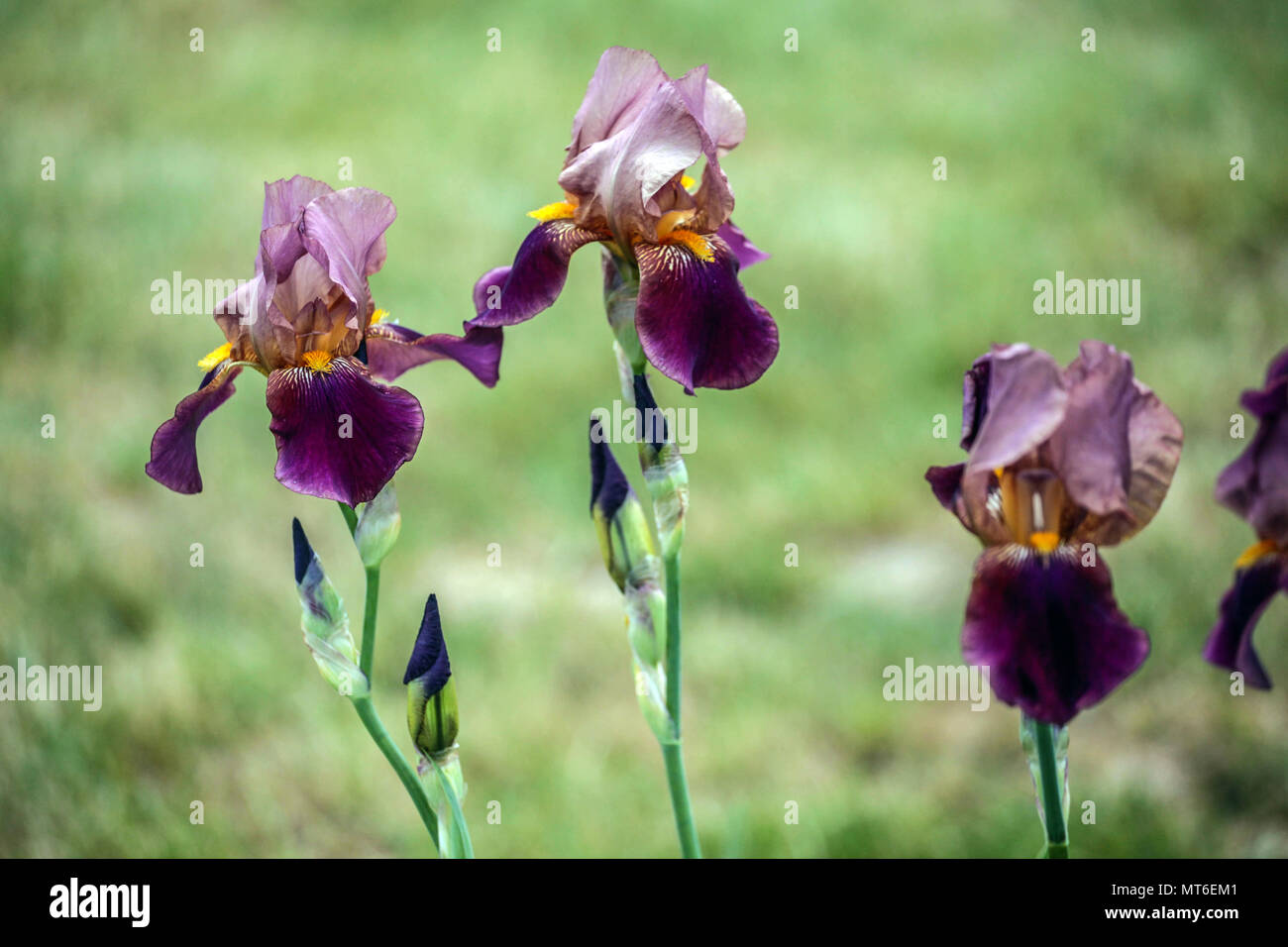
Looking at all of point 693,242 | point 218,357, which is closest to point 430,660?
point 218,357

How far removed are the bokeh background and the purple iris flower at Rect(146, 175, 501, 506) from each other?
1350mm

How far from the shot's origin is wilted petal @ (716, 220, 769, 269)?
4.10ft

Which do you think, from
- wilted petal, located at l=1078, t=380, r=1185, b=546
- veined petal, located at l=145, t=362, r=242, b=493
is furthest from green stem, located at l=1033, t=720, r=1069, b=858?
veined petal, located at l=145, t=362, r=242, b=493

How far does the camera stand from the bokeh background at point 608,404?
2.56 meters

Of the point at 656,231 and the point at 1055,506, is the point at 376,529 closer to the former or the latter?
the point at 656,231

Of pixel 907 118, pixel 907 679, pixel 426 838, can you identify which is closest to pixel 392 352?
pixel 426 838

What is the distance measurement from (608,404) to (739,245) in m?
2.83

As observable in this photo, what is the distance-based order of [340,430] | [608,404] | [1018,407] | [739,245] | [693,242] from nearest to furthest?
[1018,407] < [340,430] < [693,242] < [739,245] < [608,404]

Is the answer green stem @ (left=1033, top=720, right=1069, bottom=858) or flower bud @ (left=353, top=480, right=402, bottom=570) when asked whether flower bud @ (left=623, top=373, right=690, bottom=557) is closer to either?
flower bud @ (left=353, top=480, right=402, bottom=570)

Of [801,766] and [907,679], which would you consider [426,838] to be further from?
[907,679]

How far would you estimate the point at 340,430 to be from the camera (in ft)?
3.44

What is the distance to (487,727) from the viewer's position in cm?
283

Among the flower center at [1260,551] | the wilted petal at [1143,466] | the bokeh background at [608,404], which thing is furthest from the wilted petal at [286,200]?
the bokeh background at [608,404]

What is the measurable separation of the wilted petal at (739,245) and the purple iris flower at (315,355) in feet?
0.92
